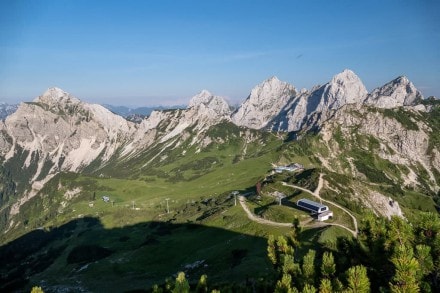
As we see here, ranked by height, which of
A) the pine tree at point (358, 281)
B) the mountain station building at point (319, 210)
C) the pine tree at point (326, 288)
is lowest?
the mountain station building at point (319, 210)

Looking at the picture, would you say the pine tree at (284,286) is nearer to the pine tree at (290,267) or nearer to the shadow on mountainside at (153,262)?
the pine tree at (290,267)

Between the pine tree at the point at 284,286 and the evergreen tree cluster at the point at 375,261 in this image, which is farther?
the pine tree at the point at 284,286

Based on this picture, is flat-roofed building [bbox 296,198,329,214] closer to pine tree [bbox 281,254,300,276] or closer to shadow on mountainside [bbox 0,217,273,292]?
shadow on mountainside [bbox 0,217,273,292]

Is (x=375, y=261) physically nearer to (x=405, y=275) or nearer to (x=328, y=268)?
(x=328, y=268)

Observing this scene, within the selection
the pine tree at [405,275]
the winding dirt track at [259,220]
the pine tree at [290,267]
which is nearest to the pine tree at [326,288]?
the pine tree at [405,275]

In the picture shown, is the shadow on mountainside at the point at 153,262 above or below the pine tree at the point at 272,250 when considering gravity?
below

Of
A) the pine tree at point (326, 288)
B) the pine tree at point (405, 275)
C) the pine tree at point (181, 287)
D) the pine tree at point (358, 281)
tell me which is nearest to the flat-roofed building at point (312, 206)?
the pine tree at point (181, 287)

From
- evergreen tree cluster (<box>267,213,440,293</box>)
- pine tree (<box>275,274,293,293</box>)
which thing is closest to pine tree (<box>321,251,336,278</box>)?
evergreen tree cluster (<box>267,213,440,293</box>)

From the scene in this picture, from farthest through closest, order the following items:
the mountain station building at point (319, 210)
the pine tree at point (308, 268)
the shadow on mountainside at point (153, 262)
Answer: the mountain station building at point (319, 210) < the shadow on mountainside at point (153, 262) < the pine tree at point (308, 268)

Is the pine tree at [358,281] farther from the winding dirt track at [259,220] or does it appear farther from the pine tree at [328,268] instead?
the winding dirt track at [259,220]

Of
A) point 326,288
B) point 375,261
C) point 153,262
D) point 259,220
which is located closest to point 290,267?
point 375,261

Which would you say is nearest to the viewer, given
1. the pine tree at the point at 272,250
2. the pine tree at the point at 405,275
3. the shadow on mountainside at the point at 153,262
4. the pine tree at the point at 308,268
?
the pine tree at the point at 405,275
